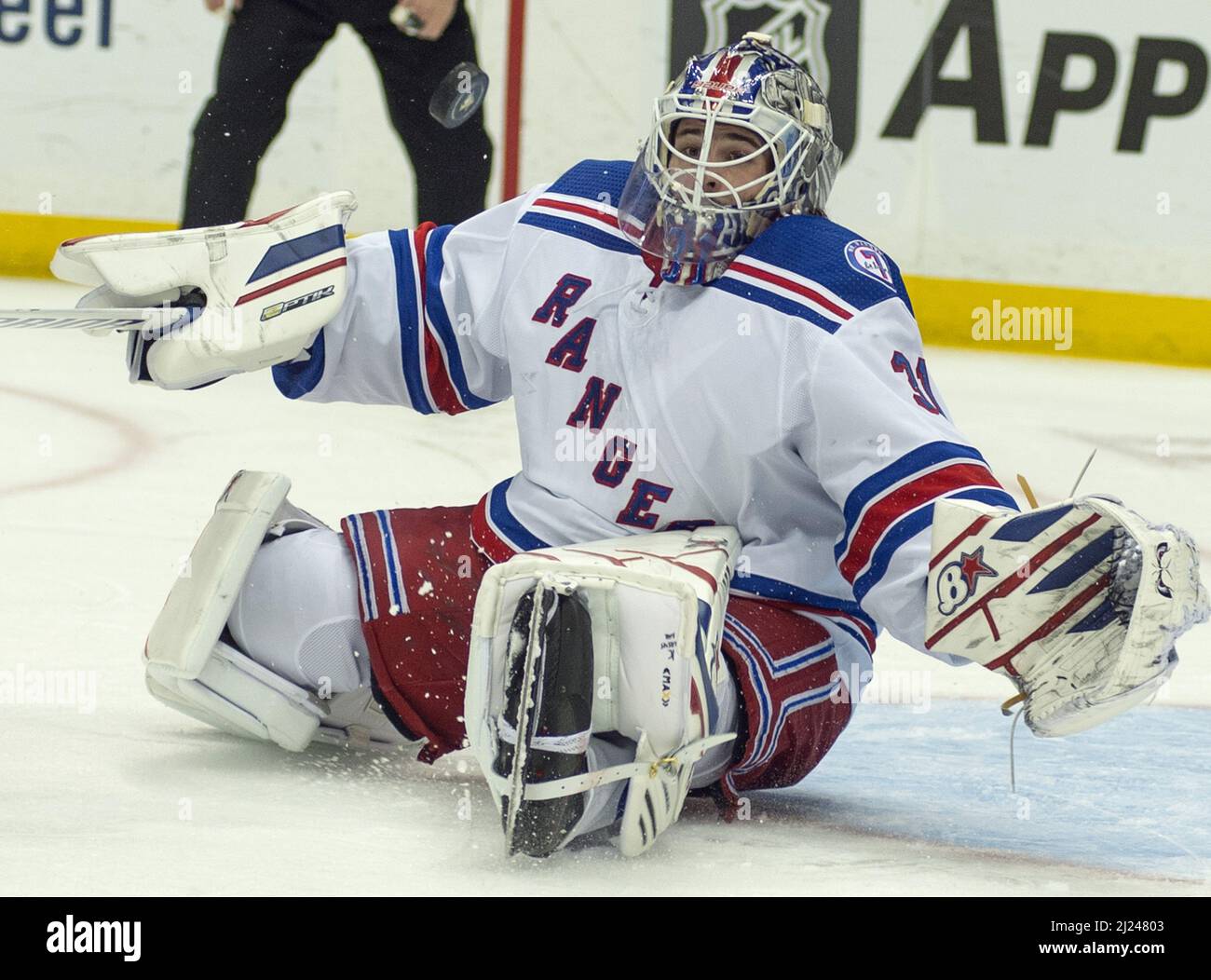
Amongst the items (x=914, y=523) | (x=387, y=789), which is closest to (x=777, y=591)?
(x=914, y=523)

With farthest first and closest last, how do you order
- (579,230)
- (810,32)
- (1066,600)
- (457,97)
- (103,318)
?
(810,32) → (457,97) → (579,230) → (103,318) → (1066,600)

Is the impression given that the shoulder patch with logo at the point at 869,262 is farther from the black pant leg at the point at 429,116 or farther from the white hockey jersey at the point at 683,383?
the black pant leg at the point at 429,116

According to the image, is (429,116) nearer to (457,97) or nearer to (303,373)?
(457,97)

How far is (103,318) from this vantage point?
78.7 inches

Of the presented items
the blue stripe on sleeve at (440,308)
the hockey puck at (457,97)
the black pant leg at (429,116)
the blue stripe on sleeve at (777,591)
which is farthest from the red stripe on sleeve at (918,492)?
the hockey puck at (457,97)

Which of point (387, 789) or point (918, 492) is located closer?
point (918, 492)

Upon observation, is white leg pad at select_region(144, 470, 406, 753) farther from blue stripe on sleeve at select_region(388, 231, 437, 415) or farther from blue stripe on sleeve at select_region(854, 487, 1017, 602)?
blue stripe on sleeve at select_region(854, 487, 1017, 602)

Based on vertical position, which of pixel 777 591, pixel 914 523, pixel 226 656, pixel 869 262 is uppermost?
pixel 869 262

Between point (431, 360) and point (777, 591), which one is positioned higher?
point (431, 360)

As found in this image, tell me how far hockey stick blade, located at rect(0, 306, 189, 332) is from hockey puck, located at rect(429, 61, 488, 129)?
298 cm

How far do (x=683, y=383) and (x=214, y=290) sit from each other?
48cm

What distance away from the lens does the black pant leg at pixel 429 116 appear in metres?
4.84

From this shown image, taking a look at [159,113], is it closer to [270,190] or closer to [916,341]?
[270,190]

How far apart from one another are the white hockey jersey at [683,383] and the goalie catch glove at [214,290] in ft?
0.27
